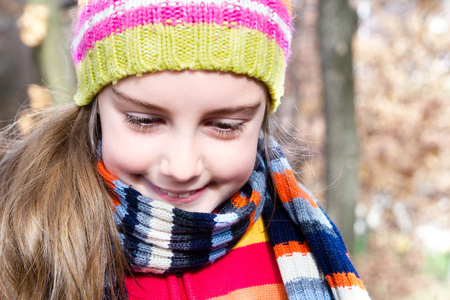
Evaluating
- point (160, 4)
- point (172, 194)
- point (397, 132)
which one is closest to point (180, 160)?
point (172, 194)

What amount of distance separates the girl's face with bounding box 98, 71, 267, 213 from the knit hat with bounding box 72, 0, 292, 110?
4cm

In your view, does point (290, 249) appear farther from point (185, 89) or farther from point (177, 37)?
point (177, 37)

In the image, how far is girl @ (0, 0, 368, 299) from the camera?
4.27 feet

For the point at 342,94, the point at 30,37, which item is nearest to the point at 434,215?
the point at 342,94

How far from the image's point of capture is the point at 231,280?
63.9 inches

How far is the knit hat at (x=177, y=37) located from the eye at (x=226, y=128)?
17 cm

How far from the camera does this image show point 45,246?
56.2 inches

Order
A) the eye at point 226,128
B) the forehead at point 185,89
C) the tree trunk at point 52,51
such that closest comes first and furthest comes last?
the forehead at point 185,89 → the eye at point 226,128 → the tree trunk at point 52,51

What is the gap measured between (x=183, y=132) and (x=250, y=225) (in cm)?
55

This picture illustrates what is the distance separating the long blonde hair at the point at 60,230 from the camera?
140 centimetres

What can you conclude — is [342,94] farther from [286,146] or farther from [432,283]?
[432,283]

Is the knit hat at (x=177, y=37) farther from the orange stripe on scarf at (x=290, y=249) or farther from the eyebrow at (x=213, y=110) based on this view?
the orange stripe on scarf at (x=290, y=249)

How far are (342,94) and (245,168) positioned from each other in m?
3.86

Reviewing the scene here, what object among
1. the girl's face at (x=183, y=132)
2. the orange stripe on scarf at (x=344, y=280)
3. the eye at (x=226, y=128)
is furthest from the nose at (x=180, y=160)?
the orange stripe on scarf at (x=344, y=280)
